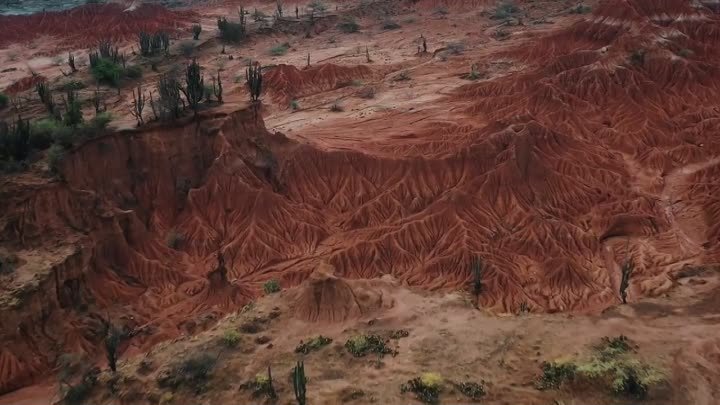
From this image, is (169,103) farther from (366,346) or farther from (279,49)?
(279,49)

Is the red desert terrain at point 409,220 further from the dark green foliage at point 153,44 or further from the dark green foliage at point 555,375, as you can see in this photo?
the dark green foliage at point 153,44

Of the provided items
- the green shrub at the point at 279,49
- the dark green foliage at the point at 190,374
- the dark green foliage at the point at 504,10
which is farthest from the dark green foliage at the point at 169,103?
the dark green foliage at the point at 504,10

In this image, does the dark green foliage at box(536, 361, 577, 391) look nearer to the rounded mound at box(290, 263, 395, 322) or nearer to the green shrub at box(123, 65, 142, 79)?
the rounded mound at box(290, 263, 395, 322)

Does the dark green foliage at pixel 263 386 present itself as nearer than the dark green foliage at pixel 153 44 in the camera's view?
Yes

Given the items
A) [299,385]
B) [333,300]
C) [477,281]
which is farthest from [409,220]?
[299,385]

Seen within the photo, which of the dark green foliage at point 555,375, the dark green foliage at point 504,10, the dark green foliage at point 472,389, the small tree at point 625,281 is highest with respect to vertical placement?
the dark green foliage at point 504,10

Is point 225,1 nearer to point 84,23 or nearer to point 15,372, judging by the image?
point 84,23
